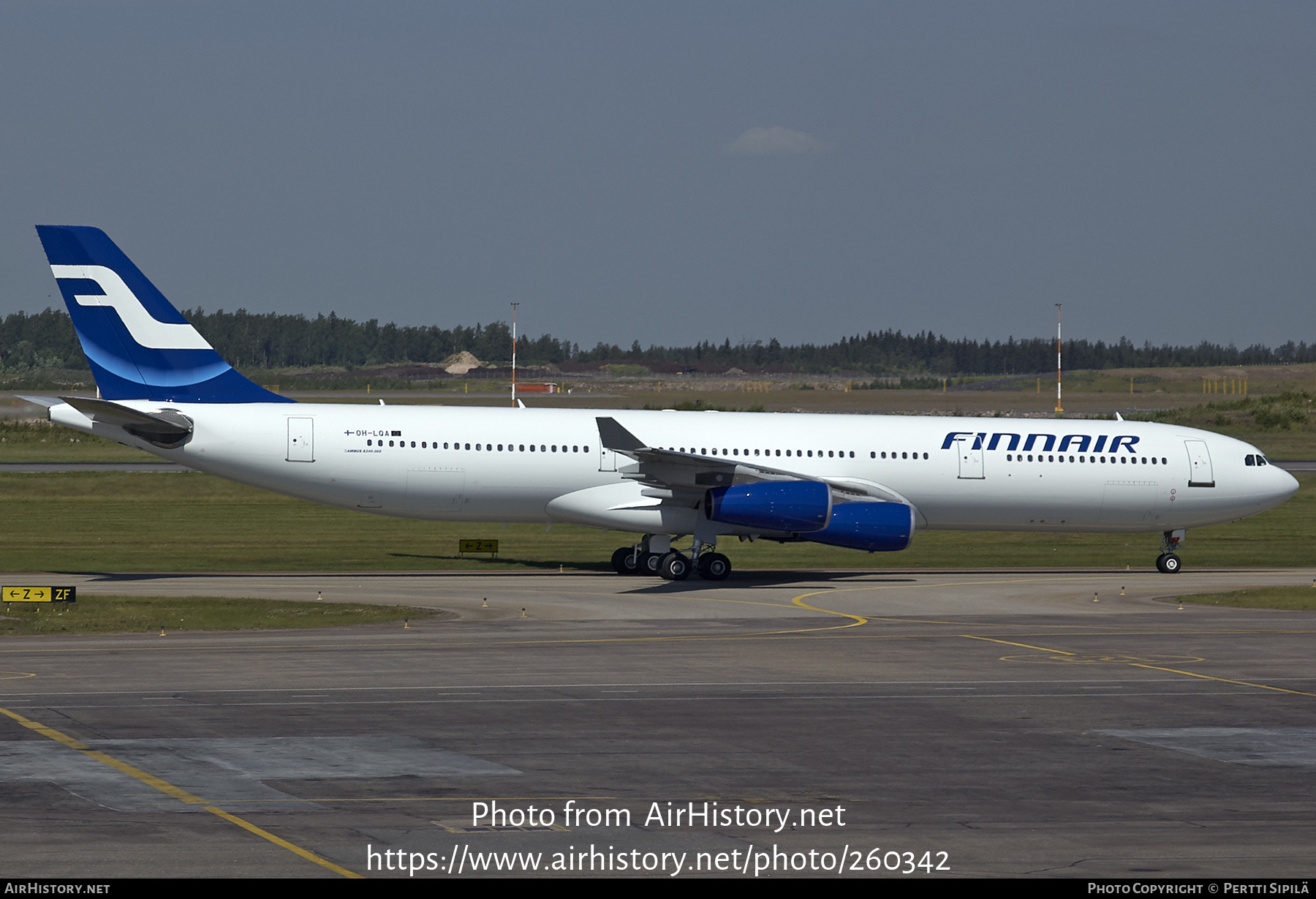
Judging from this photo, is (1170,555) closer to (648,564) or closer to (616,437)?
(648,564)

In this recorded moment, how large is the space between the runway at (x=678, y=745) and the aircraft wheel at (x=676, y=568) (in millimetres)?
6221

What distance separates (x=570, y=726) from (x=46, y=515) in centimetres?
3986

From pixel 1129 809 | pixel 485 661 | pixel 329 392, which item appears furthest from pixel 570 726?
pixel 329 392

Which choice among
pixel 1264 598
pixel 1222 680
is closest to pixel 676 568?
pixel 1264 598

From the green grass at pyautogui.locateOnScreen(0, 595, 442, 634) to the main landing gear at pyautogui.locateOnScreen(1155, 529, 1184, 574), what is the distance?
22.0m

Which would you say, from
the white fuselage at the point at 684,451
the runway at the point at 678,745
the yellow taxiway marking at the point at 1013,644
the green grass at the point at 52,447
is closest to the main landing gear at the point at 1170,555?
the white fuselage at the point at 684,451

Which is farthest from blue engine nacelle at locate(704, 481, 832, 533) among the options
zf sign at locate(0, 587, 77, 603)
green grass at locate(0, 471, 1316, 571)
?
zf sign at locate(0, 587, 77, 603)

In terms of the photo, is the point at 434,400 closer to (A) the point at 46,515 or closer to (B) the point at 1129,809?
(A) the point at 46,515

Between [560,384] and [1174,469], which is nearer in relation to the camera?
[1174,469]

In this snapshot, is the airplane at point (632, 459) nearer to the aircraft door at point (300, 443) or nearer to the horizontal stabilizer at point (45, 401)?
the aircraft door at point (300, 443)

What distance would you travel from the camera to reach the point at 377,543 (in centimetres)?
4825

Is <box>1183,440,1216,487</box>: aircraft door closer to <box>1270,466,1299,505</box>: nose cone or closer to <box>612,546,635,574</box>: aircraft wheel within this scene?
<box>1270,466,1299,505</box>: nose cone
